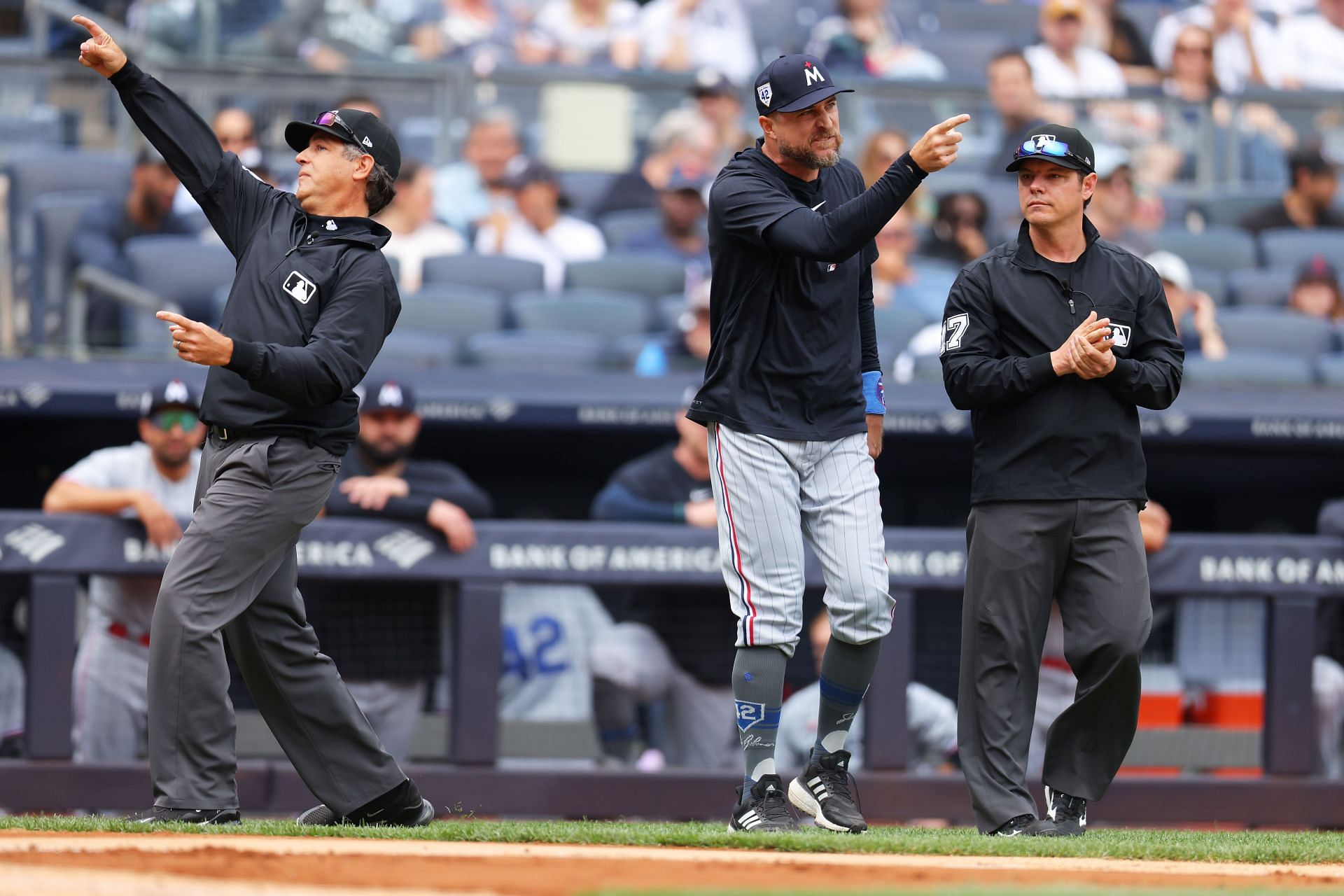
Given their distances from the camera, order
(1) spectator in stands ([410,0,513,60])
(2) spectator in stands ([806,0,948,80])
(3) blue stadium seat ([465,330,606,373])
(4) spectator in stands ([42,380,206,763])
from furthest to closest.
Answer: (2) spectator in stands ([806,0,948,80])
(1) spectator in stands ([410,0,513,60])
(3) blue stadium seat ([465,330,606,373])
(4) spectator in stands ([42,380,206,763])

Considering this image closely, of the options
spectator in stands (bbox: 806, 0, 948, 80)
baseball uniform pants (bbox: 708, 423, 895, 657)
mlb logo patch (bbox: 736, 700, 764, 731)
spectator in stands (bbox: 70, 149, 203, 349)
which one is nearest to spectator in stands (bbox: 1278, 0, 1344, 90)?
spectator in stands (bbox: 806, 0, 948, 80)

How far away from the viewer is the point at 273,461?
408 cm

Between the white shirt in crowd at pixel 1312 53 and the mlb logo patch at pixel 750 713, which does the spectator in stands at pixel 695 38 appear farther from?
the mlb logo patch at pixel 750 713

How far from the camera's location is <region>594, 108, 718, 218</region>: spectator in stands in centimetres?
883

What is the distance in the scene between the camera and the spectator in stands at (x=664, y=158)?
8.83m

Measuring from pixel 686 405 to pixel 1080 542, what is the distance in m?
2.32

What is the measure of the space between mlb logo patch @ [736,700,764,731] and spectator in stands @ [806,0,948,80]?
254 inches

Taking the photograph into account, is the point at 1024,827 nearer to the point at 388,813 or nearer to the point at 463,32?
the point at 388,813

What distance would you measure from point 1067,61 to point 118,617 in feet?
22.3

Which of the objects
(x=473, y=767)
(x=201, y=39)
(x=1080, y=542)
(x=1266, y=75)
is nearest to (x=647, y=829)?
(x=1080, y=542)

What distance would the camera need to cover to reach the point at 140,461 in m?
6.02

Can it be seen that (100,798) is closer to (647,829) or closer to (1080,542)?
(647,829)

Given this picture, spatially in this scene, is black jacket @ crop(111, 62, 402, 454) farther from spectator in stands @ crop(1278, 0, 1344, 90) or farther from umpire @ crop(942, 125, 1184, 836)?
spectator in stands @ crop(1278, 0, 1344, 90)

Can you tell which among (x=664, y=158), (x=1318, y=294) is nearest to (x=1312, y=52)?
(x=1318, y=294)
